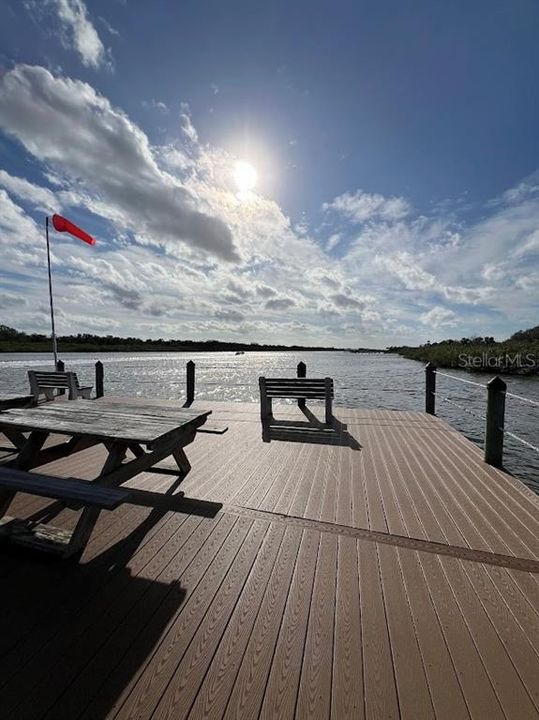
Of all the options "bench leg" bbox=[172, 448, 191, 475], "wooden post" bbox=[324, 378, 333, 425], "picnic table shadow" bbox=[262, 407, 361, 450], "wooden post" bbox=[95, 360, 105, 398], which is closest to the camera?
"bench leg" bbox=[172, 448, 191, 475]

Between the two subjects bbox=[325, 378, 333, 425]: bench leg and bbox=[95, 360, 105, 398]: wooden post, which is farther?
bbox=[95, 360, 105, 398]: wooden post

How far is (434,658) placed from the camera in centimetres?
173

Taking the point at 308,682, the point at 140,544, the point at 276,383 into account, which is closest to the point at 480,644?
the point at 308,682

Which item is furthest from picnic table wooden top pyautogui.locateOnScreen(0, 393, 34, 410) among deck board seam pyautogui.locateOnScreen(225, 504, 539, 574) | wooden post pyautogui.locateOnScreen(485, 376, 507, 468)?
wooden post pyautogui.locateOnScreen(485, 376, 507, 468)

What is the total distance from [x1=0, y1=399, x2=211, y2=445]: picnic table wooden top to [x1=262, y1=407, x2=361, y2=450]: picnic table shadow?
234 centimetres

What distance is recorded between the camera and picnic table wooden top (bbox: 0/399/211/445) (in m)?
2.90

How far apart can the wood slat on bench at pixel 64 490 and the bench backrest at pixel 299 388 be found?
4.40m

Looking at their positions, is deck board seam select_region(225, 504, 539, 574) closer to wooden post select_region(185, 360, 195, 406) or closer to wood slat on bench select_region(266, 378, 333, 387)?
wood slat on bench select_region(266, 378, 333, 387)

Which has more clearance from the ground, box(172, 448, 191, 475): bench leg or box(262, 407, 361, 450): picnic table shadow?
box(172, 448, 191, 475): bench leg

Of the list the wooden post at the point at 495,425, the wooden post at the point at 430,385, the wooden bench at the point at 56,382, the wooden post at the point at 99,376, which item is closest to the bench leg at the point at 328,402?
the wooden post at the point at 430,385

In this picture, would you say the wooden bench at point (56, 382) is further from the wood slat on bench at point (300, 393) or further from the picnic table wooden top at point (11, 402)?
the wood slat on bench at point (300, 393)

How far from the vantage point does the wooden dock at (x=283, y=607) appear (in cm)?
154

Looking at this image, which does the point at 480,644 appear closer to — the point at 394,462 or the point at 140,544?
the point at 140,544

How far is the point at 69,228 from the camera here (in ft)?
33.8
